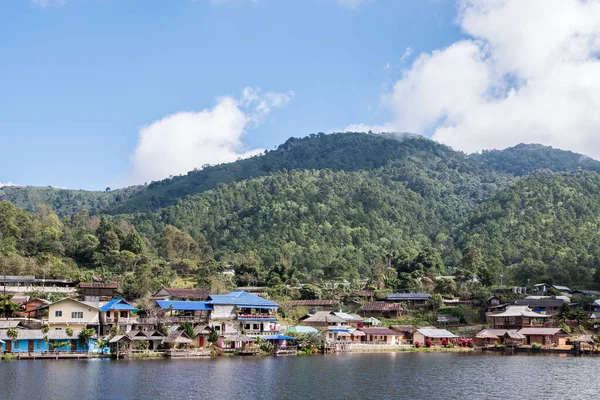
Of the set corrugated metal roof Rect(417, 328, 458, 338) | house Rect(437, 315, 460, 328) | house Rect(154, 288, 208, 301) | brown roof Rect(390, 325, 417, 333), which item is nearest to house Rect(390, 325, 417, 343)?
brown roof Rect(390, 325, 417, 333)

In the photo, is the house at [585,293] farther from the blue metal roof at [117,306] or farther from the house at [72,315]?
the house at [72,315]

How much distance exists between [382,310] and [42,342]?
45.0 metres

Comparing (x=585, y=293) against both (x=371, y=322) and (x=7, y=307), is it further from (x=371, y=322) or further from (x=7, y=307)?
(x=7, y=307)

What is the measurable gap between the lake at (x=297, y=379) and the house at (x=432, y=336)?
14881 millimetres

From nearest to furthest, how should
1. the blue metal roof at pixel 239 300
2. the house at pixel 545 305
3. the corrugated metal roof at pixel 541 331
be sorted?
1. the blue metal roof at pixel 239 300
2. the corrugated metal roof at pixel 541 331
3. the house at pixel 545 305

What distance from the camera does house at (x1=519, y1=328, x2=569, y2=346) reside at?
76562mm

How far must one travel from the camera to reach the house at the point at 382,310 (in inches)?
3509

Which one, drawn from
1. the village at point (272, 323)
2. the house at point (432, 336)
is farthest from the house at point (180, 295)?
the house at point (432, 336)

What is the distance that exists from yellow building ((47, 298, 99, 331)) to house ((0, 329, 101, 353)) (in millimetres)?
2955

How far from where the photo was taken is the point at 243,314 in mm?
72812

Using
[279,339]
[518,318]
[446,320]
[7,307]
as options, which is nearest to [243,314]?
[279,339]

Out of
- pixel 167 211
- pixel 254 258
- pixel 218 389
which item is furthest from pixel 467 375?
pixel 167 211

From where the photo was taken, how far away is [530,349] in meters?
75.6

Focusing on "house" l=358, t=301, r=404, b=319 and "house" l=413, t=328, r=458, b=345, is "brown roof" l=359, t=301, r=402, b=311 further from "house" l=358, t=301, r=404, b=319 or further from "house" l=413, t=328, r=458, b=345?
"house" l=413, t=328, r=458, b=345
